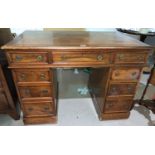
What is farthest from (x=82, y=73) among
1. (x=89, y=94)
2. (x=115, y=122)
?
(x=115, y=122)

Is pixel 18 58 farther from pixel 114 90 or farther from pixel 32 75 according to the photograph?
pixel 114 90

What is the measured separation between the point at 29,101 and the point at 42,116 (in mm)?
246

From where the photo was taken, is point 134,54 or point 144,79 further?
point 144,79

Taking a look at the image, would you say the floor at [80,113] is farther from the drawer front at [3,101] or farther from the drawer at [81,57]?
the drawer at [81,57]

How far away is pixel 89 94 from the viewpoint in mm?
2080

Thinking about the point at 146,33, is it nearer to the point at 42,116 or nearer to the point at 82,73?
the point at 82,73

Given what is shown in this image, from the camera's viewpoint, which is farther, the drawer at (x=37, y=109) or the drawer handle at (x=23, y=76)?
the drawer at (x=37, y=109)

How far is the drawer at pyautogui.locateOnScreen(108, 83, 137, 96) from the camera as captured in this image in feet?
4.51

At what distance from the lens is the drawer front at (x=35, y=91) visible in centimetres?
130

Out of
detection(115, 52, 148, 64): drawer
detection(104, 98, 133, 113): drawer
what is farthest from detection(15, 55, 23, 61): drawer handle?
detection(104, 98, 133, 113): drawer

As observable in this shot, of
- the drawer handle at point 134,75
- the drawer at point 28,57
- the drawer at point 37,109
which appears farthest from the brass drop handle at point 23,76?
the drawer handle at point 134,75

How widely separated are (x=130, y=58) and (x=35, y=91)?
0.91 metres

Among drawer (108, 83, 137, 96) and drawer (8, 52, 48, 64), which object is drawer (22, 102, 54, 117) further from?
drawer (108, 83, 137, 96)

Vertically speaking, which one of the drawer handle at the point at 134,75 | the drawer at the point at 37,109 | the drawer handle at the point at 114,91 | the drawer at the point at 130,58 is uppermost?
the drawer at the point at 130,58
